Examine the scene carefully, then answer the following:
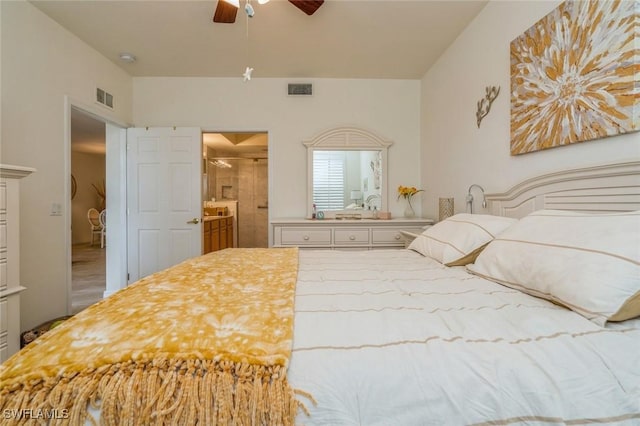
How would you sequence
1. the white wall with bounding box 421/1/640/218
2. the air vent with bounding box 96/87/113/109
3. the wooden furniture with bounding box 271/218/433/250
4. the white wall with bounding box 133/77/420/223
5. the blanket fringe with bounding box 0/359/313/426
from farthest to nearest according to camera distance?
the white wall with bounding box 133/77/420/223
the wooden furniture with bounding box 271/218/433/250
the air vent with bounding box 96/87/113/109
the white wall with bounding box 421/1/640/218
the blanket fringe with bounding box 0/359/313/426

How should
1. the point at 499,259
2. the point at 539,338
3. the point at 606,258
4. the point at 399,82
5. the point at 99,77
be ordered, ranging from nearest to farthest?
1. the point at 539,338
2. the point at 606,258
3. the point at 499,259
4. the point at 99,77
5. the point at 399,82

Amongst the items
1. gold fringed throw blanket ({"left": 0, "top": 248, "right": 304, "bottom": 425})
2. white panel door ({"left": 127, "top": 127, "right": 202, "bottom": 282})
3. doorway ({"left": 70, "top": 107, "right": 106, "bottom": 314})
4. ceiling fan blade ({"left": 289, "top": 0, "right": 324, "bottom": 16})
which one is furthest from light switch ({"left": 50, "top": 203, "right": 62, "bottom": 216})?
doorway ({"left": 70, "top": 107, "right": 106, "bottom": 314})

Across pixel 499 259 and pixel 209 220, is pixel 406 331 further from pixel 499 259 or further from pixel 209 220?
pixel 209 220

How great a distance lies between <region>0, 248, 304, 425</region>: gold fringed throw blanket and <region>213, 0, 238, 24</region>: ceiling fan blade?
210 cm

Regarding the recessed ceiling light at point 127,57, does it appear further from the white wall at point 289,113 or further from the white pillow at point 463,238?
the white pillow at point 463,238

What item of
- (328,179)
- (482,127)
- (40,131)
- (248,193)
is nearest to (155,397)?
(482,127)

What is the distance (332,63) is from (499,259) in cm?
271

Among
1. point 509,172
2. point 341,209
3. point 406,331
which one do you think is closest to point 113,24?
point 341,209

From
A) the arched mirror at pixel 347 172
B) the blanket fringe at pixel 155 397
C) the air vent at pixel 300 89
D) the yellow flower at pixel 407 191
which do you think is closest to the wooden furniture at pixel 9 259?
the blanket fringe at pixel 155 397

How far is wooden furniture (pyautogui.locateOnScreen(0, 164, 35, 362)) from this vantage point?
1.38 metres

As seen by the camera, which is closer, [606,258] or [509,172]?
[606,258]

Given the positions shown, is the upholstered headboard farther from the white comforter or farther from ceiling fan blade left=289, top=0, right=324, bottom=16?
ceiling fan blade left=289, top=0, right=324, bottom=16

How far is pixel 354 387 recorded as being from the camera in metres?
0.61

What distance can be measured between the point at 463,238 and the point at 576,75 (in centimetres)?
100
